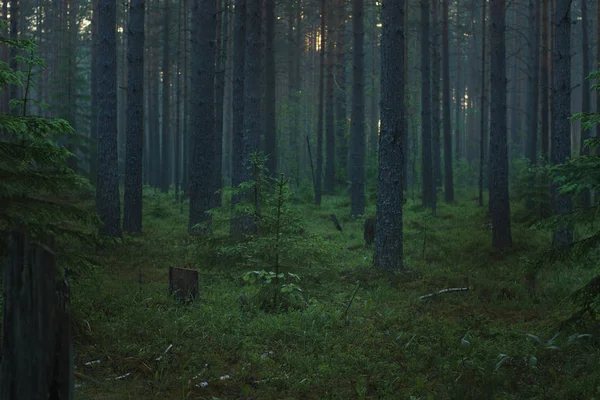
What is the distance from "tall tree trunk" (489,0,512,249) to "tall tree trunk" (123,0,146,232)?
960 cm

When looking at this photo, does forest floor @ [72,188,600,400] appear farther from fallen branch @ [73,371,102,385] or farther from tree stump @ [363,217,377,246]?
tree stump @ [363,217,377,246]

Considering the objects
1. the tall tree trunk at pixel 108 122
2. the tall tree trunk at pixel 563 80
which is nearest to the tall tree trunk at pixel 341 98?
the tall tree trunk at pixel 108 122

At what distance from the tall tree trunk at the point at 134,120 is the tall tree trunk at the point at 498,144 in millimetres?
9600

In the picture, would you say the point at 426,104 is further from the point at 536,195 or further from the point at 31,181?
the point at 31,181

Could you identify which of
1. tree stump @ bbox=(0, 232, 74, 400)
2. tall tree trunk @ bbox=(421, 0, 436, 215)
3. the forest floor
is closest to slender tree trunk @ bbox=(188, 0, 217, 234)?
the forest floor

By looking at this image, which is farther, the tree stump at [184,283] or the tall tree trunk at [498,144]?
the tall tree trunk at [498,144]

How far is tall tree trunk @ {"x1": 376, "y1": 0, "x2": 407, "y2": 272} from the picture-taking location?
11.1 m

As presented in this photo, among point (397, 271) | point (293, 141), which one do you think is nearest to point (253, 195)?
point (397, 271)

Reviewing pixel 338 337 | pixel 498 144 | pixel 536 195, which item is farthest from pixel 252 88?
pixel 338 337

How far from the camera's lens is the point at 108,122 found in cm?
1425

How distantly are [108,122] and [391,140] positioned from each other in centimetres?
762

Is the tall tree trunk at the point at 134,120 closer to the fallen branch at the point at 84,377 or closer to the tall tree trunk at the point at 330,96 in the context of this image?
the fallen branch at the point at 84,377

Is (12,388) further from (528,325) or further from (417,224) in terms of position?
(417,224)

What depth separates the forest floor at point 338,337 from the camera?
5773 mm
